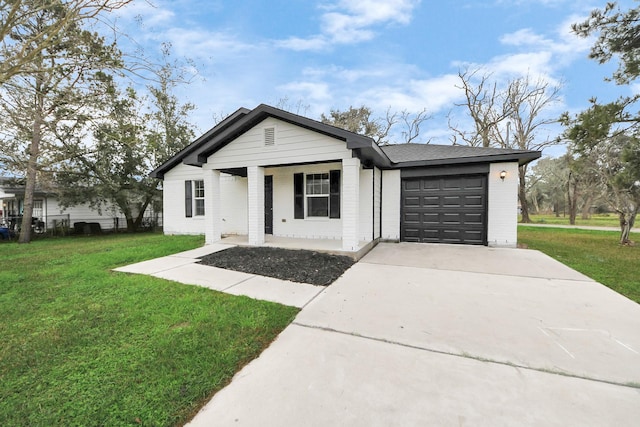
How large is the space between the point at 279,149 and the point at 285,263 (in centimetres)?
306

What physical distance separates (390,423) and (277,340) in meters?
1.31

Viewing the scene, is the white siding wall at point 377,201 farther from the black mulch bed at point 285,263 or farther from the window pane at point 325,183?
the black mulch bed at point 285,263

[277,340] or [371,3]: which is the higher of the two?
[371,3]

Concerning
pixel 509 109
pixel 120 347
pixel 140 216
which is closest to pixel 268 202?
pixel 120 347

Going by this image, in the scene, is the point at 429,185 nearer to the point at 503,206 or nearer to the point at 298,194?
the point at 503,206

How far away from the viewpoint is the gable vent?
6.71 m

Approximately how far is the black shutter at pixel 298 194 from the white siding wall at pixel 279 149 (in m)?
1.59

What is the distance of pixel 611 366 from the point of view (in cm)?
212

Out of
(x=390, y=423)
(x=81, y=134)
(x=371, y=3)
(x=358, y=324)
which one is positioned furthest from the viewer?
(x=81, y=134)

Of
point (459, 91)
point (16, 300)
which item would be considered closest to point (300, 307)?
point (16, 300)

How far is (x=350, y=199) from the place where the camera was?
19.8 feet

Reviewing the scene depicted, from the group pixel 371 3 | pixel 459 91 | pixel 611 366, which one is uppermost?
pixel 459 91

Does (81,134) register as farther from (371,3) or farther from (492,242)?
(492,242)

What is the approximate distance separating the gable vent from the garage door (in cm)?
431
